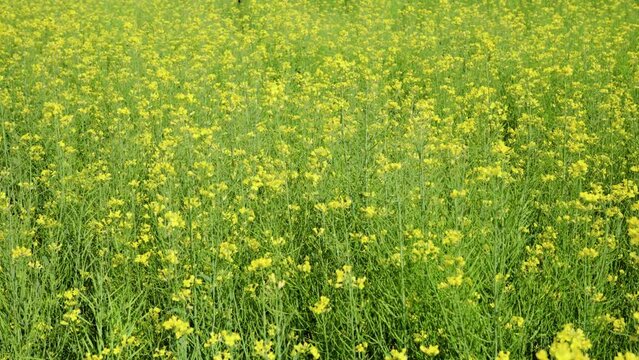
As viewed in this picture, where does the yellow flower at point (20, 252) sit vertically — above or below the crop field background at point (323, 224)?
above

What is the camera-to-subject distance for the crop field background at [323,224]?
2732 millimetres

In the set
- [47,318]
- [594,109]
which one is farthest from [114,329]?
[594,109]

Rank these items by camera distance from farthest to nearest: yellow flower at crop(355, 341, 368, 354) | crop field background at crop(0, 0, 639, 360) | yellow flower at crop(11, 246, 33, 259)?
yellow flower at crop(11, 246, 33, 259) < crop field background at crop(0, 0, 639, 360) < yellow flower at crop(355, 341, 368, 354)

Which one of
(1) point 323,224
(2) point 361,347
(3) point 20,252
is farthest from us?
(1) point 323,224

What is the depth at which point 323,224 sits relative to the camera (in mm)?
3439

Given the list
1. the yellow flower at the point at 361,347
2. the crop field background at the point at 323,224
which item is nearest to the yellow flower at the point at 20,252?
the crop field background at the point at 323,224

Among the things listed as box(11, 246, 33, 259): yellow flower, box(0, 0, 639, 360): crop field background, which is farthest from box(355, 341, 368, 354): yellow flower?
box(11, 246, 33, 259): yellow flower

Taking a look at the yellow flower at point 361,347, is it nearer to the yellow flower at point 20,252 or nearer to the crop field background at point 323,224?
the crop field background at point 323,224

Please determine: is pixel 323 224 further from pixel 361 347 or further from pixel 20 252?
pixel 20 252

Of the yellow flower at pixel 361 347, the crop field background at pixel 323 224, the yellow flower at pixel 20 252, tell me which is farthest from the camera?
the yellow flower at pixel 20 252

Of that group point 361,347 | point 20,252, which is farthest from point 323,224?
point 20,252

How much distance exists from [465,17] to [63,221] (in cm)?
958

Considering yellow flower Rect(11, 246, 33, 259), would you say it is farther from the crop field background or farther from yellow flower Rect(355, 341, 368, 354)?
yellow flower Rect(355, 341, 368, 354)

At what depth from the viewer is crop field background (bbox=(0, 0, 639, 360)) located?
273cm
